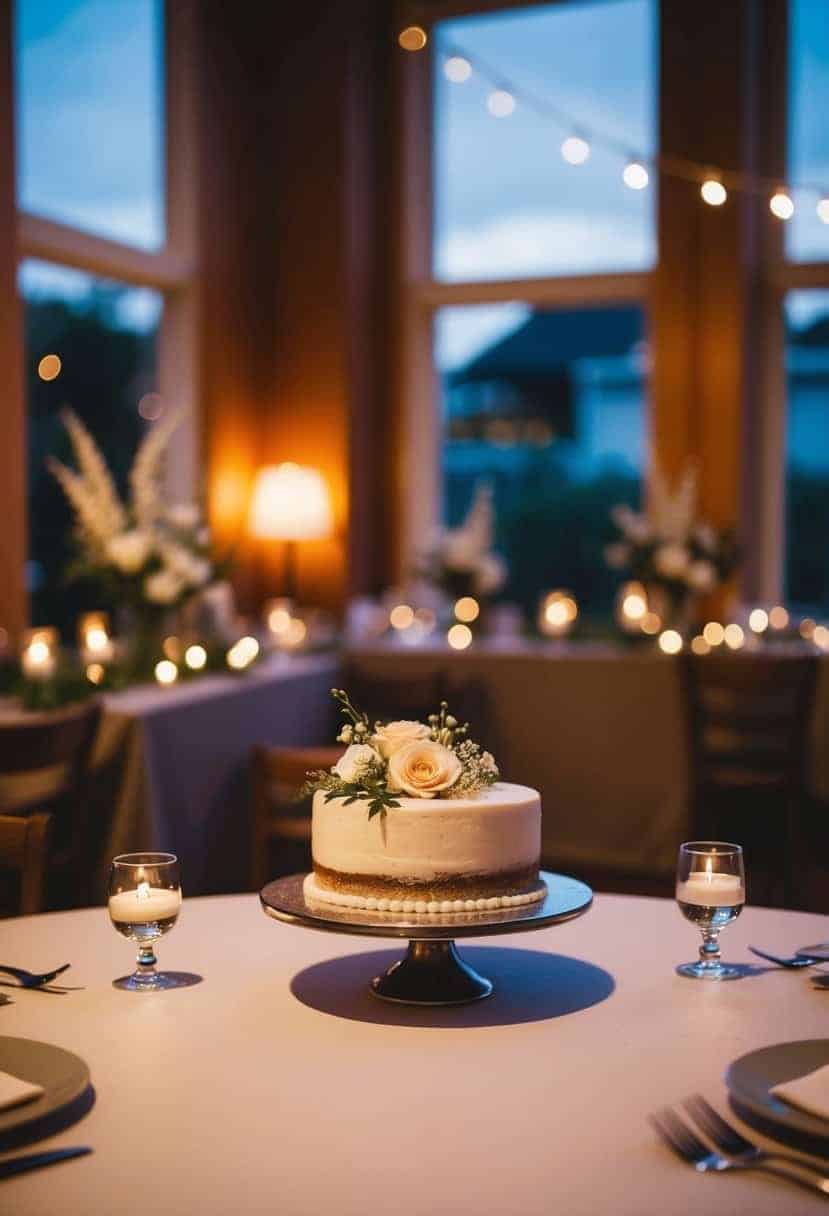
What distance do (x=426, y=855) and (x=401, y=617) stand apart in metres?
4.52

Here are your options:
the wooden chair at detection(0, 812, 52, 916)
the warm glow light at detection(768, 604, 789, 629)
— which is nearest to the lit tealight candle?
the wooden chair at detection(0, 812, 52, 916)

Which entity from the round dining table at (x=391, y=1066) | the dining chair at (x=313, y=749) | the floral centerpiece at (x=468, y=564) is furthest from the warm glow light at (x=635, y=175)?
the round dining table at (x=391, y=1066)

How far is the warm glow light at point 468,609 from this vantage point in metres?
5.84

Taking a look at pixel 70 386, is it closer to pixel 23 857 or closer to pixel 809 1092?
pixel 23 857

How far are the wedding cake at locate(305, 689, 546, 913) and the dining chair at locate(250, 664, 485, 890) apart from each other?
4.08 ft

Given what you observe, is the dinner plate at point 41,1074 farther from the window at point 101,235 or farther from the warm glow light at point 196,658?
the window at point 101,235

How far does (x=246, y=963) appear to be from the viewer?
1830 millimetres

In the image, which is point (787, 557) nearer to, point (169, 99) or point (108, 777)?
point (169, 99)

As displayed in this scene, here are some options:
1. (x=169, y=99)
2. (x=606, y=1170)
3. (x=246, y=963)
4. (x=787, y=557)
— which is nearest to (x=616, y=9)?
(x=169, y=99)

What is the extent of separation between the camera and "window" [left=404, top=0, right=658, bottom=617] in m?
6.92

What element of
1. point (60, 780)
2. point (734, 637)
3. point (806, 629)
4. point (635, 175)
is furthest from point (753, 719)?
point (60, 780)

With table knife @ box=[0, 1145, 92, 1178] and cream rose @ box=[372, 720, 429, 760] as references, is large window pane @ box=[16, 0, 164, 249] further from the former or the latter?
table knife @ box=[0, 1145, 92, 1178]

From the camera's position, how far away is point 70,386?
236 inches

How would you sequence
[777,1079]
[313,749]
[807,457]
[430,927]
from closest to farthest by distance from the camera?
[777,1079] → [430,927] → [313,749] → [807,457]
